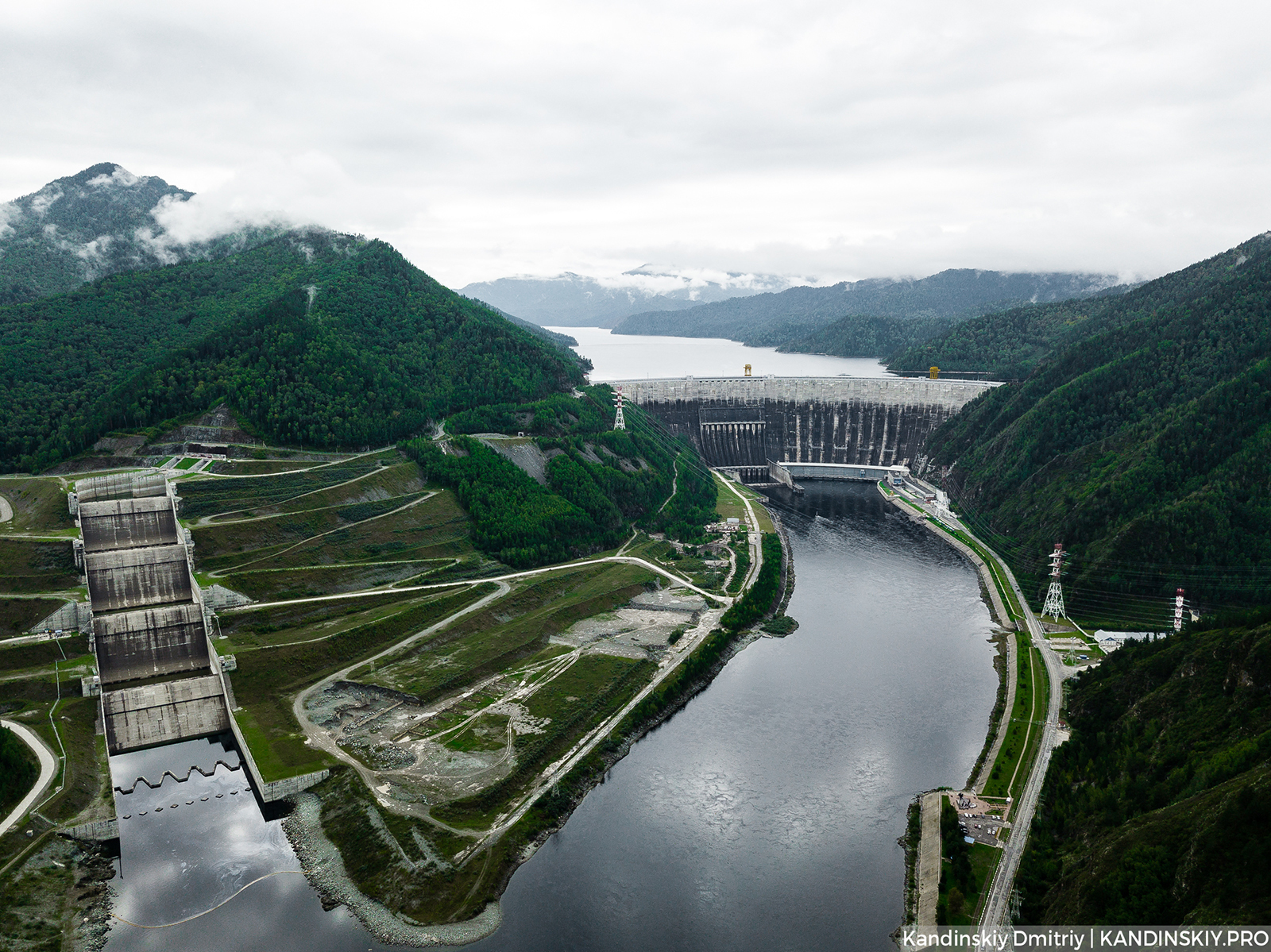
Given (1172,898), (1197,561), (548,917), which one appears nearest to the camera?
(1172,898)

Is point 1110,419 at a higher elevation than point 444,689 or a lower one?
higher

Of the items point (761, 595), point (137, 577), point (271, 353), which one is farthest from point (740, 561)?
point (271, 353)

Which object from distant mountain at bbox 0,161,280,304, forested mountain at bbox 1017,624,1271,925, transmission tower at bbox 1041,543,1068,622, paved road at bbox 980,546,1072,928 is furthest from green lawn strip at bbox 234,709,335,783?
distant mountain at bbox 0,161,280,304

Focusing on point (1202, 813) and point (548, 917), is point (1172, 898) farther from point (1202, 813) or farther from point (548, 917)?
point (548, 917)

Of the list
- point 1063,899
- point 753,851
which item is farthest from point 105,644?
point 1063,899

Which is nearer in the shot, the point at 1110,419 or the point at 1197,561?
the point at 1197,561

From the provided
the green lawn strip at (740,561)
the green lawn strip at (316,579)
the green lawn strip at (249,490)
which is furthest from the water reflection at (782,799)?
the green lawn strip at (249,490)
